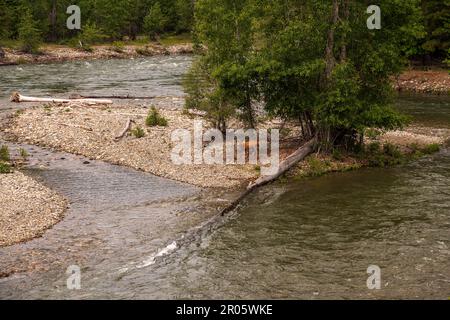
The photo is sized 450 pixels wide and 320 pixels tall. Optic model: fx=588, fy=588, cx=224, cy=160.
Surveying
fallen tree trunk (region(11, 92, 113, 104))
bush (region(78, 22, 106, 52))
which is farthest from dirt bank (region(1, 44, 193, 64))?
fallen tree trunk (region(11, 92, 113, 104))

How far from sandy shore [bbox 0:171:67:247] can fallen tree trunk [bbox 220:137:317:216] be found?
6.70m

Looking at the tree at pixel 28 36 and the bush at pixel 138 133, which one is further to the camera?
the tree at pixel 28 36

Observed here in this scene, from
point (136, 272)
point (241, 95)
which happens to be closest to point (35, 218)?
point (136, 272)

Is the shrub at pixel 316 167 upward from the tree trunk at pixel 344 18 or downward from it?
downward

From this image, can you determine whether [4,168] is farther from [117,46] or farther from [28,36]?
[117,46]

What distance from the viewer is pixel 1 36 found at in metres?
86.2

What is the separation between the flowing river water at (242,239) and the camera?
1688 centimetres

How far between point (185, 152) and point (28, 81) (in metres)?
36.1

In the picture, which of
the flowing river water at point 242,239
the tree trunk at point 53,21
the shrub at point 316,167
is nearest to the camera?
the flowing river water at point 242,239

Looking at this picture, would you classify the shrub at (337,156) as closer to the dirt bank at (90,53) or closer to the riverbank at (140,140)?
the riverbank at (140,140)

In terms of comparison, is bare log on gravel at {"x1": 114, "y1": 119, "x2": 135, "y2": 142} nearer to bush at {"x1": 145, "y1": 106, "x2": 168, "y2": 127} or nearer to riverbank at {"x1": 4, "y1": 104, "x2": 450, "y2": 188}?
riverbank at {"x1": 4, "y1": 104, "x2": 450, "y2": 188}

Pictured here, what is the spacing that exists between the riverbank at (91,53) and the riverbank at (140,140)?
144 ft

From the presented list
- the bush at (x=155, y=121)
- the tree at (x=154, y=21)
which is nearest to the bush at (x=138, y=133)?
the bush at (x=155, y=121)

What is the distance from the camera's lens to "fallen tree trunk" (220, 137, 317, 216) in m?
24.4
